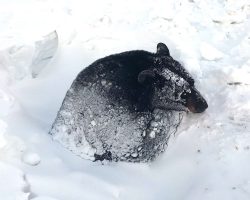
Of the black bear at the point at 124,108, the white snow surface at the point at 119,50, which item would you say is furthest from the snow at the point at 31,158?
the black bear at the point at 124,108

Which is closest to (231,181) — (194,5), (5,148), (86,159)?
(86,159)

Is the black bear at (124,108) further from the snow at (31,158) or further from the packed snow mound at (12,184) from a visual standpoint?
the packed snow mound at (12,184)

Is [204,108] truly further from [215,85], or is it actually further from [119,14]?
[119,14]

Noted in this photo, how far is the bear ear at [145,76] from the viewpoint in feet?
13.4

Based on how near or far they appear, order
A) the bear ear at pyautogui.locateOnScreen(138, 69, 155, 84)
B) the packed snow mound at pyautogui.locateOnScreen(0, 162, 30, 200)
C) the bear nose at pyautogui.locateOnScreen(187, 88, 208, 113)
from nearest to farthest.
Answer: the packed snow mound at pyautogui.locateOnScreen(0, 162, 30, 200) < the bear ear at pyautogui.locateOnScreen(138, 69, 155, 84) < the bear nose at pyautogui.locateOnScreen(187, 88, 208, 113)

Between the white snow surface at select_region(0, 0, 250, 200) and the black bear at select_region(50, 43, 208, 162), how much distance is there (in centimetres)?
12

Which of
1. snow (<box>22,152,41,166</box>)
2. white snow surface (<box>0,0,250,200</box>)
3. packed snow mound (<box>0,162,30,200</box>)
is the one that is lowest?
white snow surface (<box>0,0,250,200</box>)

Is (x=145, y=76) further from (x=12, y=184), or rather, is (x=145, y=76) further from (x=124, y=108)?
(x=12, y=184)

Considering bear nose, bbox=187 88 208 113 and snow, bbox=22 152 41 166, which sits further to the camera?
bear nose, bbox=187 88 208 113

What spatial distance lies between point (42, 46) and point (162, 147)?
1789mm

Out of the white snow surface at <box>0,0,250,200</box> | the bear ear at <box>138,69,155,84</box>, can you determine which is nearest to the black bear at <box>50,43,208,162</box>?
the bear ear at <box>138,69,155,84</box>

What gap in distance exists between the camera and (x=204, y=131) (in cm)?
424

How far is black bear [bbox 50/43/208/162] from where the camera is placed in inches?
164

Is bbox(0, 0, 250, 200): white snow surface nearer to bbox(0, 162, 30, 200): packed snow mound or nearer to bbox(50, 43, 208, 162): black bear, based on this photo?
bbox(0, 162, 30, 200): packed snow mound
